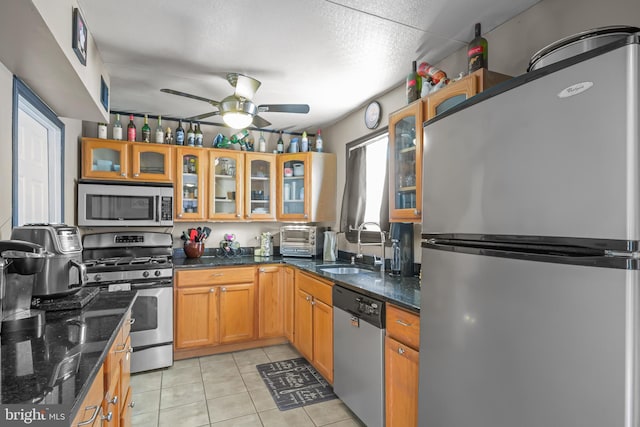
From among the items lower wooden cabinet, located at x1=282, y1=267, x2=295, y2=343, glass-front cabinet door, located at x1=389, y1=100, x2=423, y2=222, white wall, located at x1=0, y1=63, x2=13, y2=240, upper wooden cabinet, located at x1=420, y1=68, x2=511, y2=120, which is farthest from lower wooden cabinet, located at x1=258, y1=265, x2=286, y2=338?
upper wooden cabinet, located at x1=420, y1=68, x2=511, y2=120

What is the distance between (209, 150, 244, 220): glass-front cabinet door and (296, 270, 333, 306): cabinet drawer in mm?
1119

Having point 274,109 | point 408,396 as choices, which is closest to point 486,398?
point 408,396

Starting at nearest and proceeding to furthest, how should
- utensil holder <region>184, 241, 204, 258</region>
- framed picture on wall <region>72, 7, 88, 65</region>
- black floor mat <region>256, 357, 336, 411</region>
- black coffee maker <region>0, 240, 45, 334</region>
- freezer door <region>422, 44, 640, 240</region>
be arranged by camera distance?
freezer door <region>422, 44, 640, 240</region>
black coffee maker <region>0, 240, 45, 334</region>
framed picture on wall <region>72, 7, 88, 65</region>
black floor mat <region>256, 357, 336, 411</region>
utensil holder <region>184, 241, 204, 258</region>

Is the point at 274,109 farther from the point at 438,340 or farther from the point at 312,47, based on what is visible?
the point at 438,340

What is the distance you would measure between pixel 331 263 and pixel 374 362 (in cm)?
152

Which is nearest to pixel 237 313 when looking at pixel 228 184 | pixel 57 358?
pixel 228 184

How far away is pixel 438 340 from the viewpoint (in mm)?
1258

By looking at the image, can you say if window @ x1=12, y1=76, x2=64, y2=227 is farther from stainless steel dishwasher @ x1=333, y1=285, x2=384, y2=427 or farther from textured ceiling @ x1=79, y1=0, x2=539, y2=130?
stainless steel dishwasher @ x1=333, y1=285, x2=384, y2=427

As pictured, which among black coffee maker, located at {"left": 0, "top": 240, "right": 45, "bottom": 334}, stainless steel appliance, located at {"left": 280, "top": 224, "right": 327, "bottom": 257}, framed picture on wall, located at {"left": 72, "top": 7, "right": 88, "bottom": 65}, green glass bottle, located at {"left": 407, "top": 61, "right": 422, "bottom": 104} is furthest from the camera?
stainless steel appliance, located at {"left": 280, "top": 224, "right": 327, "bottom": 257}

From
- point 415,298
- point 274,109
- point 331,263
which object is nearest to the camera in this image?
point 415,298

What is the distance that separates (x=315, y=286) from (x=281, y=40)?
1.87 m

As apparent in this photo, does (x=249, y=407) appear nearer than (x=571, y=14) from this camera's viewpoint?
No

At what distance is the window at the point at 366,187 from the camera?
3.09 metres

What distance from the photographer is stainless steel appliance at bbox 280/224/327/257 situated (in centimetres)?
386
